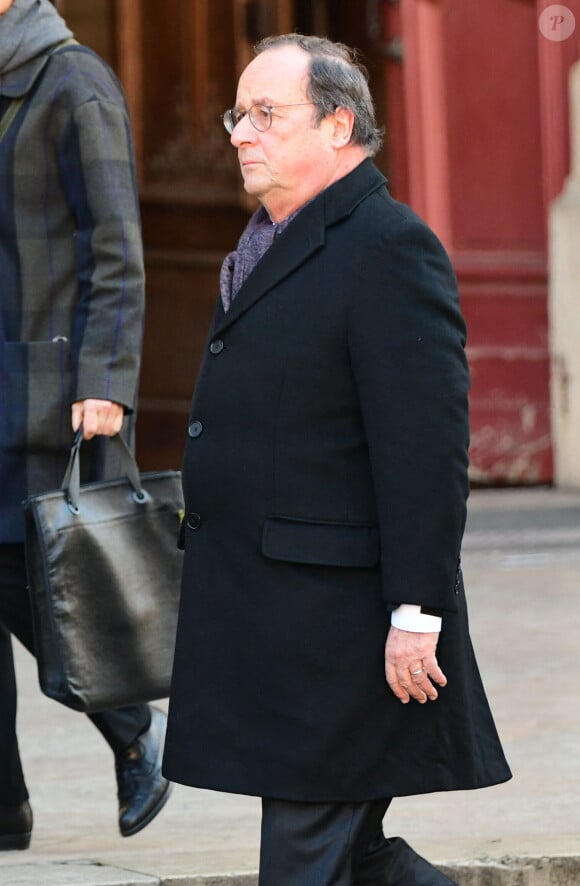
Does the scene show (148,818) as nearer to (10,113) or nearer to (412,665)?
(412,665)

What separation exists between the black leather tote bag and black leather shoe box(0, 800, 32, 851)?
0.41m

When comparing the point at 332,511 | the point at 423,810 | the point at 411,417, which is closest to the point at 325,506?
the point at 332,511

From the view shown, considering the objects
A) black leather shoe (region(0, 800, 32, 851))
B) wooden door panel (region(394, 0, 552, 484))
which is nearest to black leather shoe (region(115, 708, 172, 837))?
black leather shoe (region(0, 800, 32, 851))

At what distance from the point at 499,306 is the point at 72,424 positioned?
518 centimetres

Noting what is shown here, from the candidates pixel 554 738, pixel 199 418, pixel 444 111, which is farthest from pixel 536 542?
pixel 199 418

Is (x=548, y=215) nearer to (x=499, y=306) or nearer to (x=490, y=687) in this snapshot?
(x=499, y=306)

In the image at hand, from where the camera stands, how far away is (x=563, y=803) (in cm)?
391

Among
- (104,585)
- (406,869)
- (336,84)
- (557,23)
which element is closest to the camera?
(336,84)

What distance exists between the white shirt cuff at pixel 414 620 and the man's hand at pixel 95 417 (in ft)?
3.46

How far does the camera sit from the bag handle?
340 centimetres

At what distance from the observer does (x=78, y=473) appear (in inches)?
135

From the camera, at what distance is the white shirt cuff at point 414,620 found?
267cm

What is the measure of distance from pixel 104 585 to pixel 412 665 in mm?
892

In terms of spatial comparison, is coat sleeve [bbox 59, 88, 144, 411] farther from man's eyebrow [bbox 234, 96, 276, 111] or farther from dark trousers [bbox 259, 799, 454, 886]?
dark trousers [bbox 259, 799, 454, 886]
